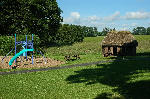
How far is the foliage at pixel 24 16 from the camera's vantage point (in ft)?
150

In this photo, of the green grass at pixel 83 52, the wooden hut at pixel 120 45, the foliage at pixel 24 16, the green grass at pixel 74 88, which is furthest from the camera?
the foliage at pixel 24 16

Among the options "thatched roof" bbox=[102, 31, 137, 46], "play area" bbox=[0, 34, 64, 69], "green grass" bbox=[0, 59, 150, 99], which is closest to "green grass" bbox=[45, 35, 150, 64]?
"thatched roof" bbox=[102, 31, 137, 46]

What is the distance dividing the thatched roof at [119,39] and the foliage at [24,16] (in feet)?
58.9

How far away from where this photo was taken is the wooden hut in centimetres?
3531

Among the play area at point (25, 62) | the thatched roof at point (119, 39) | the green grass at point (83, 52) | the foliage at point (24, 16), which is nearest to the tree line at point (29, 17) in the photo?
the foliage at point (24, 16)

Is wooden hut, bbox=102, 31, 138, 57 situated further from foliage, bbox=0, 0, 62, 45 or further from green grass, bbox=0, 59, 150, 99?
green grass, bbox=0, 59, 150, 99

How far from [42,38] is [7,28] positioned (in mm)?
9407

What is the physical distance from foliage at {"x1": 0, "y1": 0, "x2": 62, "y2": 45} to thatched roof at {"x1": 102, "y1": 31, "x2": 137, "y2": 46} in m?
18.0

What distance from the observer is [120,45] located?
115 feet

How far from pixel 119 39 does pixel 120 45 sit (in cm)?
165

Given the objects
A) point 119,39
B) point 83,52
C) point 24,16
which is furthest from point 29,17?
point 119,39

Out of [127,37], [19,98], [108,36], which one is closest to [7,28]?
[108,36]

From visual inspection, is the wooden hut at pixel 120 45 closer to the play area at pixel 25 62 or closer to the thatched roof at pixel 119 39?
the thatched roof at pixel 119 39

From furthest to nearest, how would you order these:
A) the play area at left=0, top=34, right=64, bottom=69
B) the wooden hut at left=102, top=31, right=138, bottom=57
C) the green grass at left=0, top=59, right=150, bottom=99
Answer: the wooden hut at left=102, top=31, right=138, bottom=57 → the play area at left=0, top=34, right=64, bottom=69 → the green grass at left=0, top=59, right=150, bottom=99
